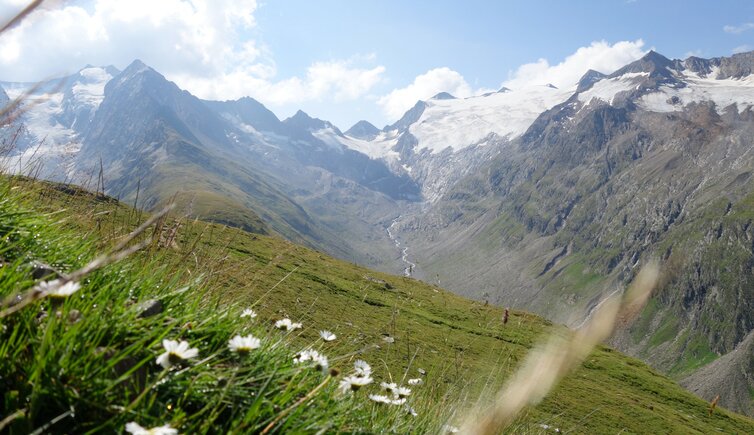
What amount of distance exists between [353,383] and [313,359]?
64cm

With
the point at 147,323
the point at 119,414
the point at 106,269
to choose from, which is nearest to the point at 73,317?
the point at 119,414

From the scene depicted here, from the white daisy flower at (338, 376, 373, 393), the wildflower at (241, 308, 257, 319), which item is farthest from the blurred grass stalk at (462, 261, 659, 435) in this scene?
the wildflower at (241, 308, 257, 319)

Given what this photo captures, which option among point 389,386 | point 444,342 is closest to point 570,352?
point 389,386

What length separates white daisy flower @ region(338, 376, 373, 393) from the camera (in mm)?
3651

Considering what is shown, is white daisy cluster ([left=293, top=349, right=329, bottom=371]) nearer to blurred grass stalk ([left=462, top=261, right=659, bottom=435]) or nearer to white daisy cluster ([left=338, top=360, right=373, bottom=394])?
white daisy cluster ([left=338, top=360, right=373, bottom=394])

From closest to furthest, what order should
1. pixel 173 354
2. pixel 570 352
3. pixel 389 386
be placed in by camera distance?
pixel 173 354 → pixel 570 352 → pixel 389 386

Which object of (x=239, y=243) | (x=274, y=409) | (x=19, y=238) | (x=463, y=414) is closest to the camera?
(x=274, y=409)

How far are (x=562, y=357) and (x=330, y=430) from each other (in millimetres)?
1639

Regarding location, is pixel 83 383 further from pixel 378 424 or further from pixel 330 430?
pixel 378 424

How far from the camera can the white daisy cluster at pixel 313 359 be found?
386 centimetres

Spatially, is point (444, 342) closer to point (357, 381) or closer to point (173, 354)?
point (357, 381)

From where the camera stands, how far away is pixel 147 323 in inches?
136

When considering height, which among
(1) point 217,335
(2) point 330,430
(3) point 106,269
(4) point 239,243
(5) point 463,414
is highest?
(3) point 106,269

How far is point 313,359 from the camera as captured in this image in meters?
4.19
